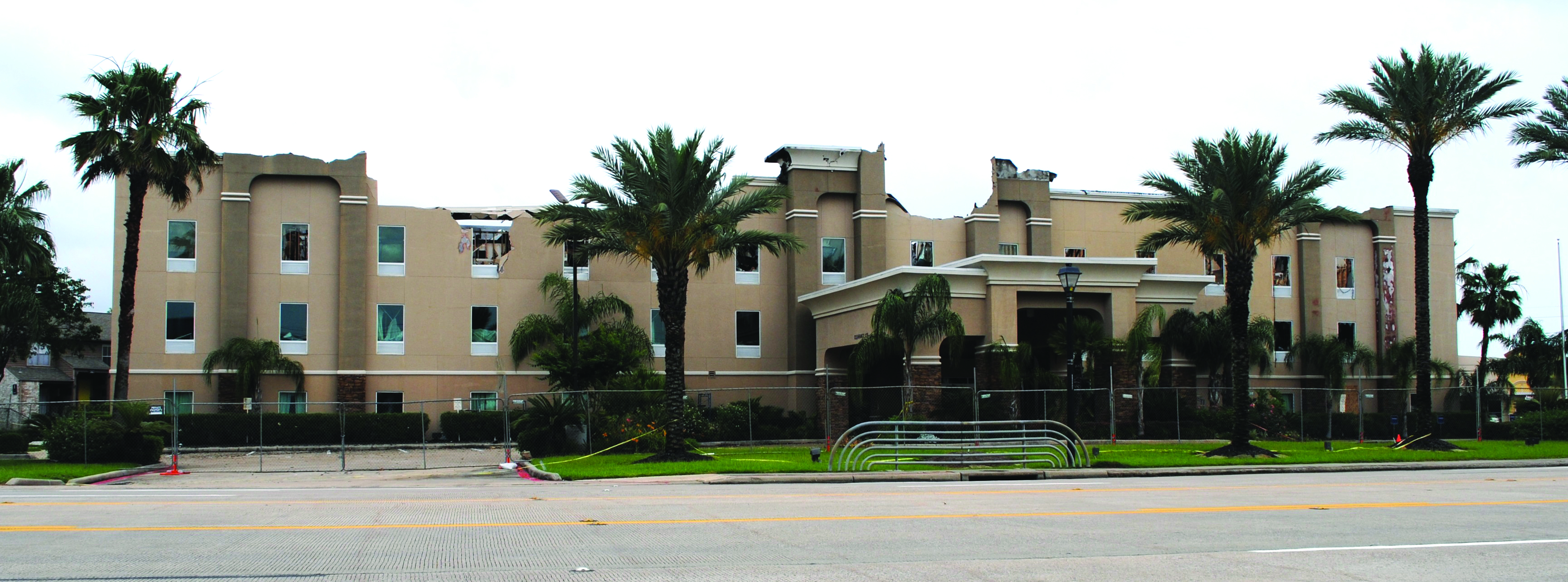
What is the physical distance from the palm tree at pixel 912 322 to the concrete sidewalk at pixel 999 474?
13.8m

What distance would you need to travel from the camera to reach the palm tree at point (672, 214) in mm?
28219

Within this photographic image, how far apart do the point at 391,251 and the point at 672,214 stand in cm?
2148

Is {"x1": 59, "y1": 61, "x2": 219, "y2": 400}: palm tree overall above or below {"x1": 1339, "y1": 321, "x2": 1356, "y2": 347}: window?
above

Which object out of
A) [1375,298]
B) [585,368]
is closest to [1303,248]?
[1375,298]

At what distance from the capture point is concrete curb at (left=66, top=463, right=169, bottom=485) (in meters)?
25.0

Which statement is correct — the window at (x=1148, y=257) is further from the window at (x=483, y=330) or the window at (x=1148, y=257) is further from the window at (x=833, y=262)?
the window at (x=483, y=330)

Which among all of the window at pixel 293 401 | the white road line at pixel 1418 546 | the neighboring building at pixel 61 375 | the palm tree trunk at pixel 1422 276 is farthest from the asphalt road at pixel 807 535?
the neighboring building at pixel 61 375

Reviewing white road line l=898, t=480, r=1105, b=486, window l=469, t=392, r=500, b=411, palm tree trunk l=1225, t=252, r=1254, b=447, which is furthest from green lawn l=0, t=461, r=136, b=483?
palm tree trunk l=1225, t=252, r=1254, b=447

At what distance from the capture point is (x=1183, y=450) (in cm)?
3300

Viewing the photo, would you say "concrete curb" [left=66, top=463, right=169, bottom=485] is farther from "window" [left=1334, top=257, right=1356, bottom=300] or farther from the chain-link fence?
"window" [left=1334, top=257, right=1356, bottom=300]

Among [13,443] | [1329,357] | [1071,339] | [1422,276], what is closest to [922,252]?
[1329,357]

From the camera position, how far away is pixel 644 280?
4759cm

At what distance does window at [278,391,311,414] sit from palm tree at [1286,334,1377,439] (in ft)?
129

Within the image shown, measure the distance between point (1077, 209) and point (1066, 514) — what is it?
38985 mm
